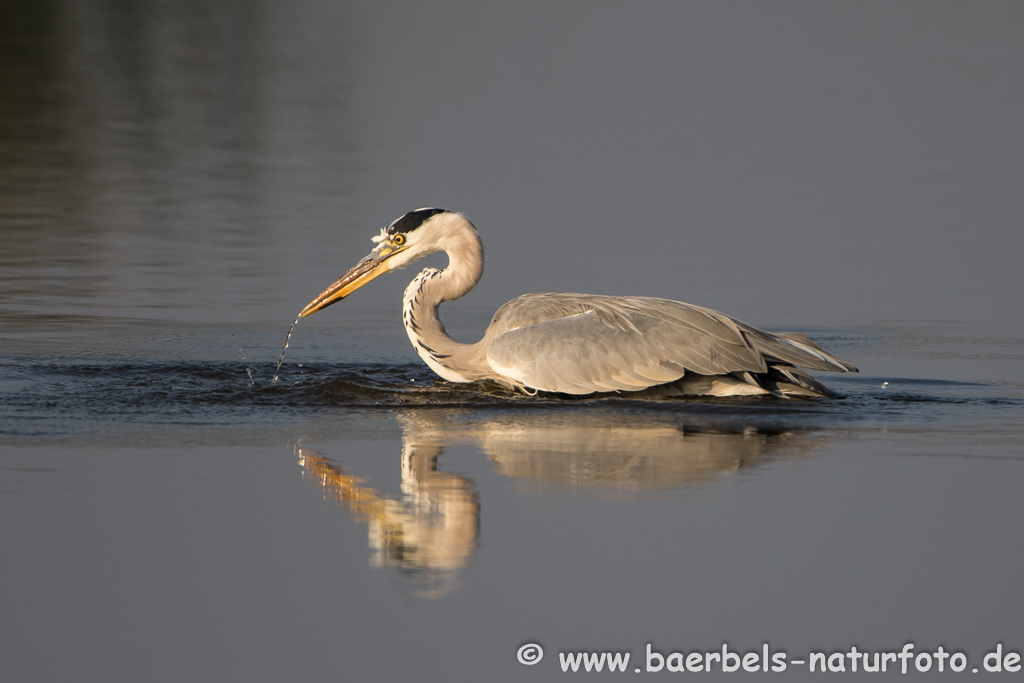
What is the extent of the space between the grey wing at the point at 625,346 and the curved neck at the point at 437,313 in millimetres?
263

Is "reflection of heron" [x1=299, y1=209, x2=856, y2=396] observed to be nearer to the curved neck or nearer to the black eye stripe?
the curved neck

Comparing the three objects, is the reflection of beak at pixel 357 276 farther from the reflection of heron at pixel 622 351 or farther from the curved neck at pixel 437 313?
the reflection of heron at pixel 622 351

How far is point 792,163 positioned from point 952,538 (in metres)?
14.8

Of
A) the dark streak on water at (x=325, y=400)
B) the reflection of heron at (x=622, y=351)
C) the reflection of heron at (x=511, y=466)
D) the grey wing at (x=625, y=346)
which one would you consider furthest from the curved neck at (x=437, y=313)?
the reflection of heron at (x=511, y=466)

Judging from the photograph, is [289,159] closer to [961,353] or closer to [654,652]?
[961,353]

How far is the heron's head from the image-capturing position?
35.4 ft

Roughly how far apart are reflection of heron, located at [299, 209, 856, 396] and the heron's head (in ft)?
2.39

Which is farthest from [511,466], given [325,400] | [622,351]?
[622,351]

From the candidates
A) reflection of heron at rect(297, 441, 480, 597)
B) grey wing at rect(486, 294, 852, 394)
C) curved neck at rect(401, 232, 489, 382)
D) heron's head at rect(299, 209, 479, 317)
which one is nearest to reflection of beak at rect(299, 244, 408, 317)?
heron's head at rect(299, 209, 479, 317)

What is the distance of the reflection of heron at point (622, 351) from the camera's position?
30.7 feet

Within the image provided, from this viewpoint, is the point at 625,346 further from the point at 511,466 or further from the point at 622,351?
the point at 511,466

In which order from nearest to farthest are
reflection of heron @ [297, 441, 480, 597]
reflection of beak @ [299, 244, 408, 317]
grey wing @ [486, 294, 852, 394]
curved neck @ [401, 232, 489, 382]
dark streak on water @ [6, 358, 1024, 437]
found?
reflection of heron @ [297, 441, 480, 597]
dark streak on water @ [6, 358, 1024, 437]
grey wing @ [486, 294, 852, 394]
curved neck @ [401, 232, 489, 382]
reflection of beak @ [299, 244, 408, 317]

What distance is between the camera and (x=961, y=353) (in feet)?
35.1

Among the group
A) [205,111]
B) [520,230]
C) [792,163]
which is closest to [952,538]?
[520,230]
